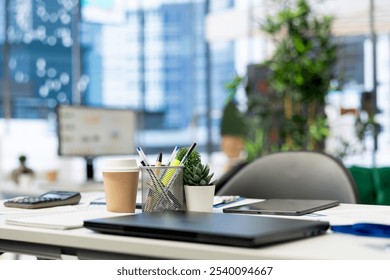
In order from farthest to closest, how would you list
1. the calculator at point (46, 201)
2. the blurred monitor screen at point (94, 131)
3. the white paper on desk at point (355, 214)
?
the blurred monitor screen at point (94, 131) → the calculator at point (46, 201) → the white paper on desk at point (355, 214)

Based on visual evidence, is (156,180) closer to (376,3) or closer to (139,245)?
(139,245)

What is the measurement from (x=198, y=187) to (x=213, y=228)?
0.39m

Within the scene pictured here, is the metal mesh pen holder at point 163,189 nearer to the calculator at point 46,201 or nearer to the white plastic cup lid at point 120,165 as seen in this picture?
the white plastic cup lid at point 120,165

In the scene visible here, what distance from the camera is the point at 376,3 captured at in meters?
6.48

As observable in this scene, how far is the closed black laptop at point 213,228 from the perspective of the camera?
93 cm

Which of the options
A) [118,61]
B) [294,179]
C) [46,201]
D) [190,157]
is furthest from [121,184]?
[118,61]

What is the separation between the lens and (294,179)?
2.12 m

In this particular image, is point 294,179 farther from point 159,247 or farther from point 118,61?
point 118,61

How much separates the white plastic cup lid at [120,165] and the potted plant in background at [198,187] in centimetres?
13

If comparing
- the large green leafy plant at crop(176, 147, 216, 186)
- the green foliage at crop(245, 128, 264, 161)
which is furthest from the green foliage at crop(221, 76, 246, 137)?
the large green leafy plant at crop(176, 147, 216, 186)

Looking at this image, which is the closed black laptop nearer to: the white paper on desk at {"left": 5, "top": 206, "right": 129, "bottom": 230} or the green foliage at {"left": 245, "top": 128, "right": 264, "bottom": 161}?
the white paper on desk at {"left": 5, "top": 206, "right": 129, "bottom": 230}

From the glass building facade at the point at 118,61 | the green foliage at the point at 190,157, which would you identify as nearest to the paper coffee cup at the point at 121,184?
the green foliage at the point at 190,157

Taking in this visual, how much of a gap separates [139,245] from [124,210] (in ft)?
1.45

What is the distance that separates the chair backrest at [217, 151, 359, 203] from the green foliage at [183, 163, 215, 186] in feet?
2.30
